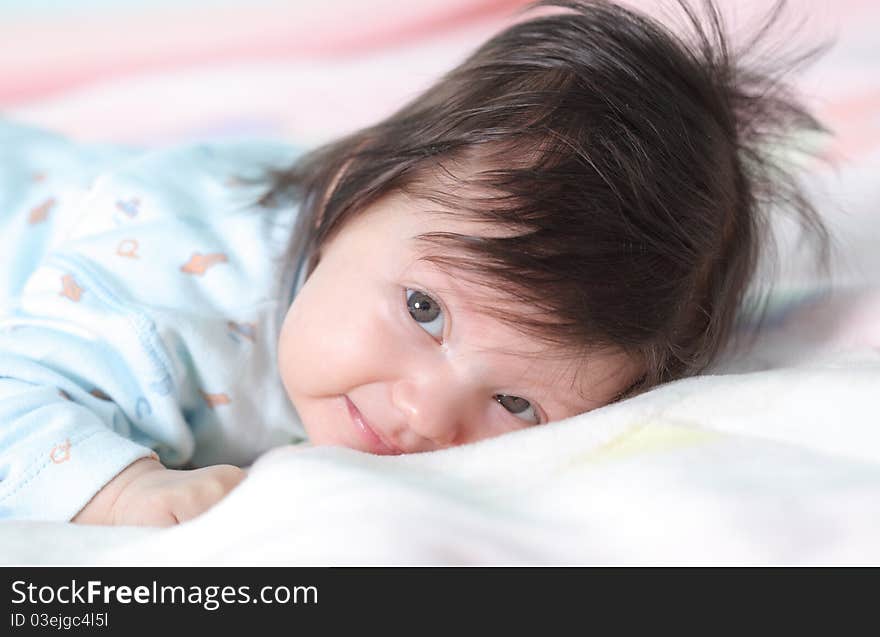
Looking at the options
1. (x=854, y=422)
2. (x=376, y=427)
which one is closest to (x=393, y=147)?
(x=376, y=427)

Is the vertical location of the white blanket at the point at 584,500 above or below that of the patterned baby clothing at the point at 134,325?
above

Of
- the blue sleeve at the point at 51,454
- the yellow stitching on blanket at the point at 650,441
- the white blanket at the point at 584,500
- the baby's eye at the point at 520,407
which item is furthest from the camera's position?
the baby's eye at the point at 520,407

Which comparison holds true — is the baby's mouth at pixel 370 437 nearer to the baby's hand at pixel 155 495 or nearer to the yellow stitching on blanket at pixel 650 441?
the baby's hand at pixel 155 495

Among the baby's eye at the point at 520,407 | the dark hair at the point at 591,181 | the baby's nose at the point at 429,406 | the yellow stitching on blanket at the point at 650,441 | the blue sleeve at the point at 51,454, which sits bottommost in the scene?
the blue sleeve at the point at 51,454

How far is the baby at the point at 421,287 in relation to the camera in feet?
3.24

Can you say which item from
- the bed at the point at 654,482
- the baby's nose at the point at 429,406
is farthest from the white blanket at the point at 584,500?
the baby's nose at the point at 429,406

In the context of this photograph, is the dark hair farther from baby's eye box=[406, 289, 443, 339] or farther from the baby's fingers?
the baby's fingers

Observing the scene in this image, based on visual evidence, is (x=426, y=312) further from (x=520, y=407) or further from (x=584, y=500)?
(x=584, y=500)

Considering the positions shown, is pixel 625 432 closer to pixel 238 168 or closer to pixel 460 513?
pixel 460 513

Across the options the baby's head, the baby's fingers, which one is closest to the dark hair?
the baby's head

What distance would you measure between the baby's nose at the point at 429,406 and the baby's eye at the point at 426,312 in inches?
2.3

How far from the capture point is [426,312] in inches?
40.6

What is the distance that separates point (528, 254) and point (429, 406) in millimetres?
178
